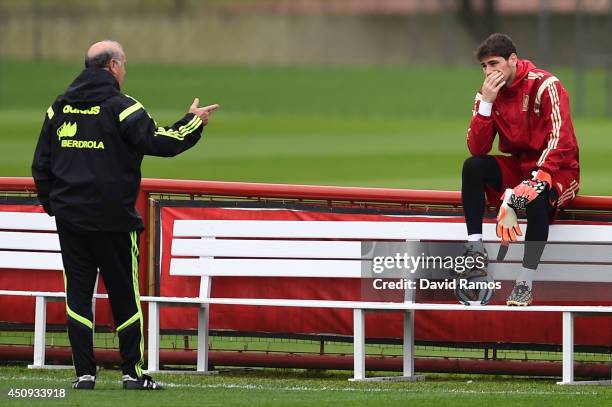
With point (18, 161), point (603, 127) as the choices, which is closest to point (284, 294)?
point (18, 161)

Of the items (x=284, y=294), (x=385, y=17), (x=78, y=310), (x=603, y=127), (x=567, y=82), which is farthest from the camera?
(x=385, y=17)

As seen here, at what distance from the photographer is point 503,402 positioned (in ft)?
19.7

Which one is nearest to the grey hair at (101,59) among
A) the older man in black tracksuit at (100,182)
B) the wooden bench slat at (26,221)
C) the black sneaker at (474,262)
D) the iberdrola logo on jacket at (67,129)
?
the older man in black tracksuit at (100,182)

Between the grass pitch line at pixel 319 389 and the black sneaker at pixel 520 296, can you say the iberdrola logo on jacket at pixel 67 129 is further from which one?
the black sneaker at pixel 520 296

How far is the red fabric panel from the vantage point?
7.09m

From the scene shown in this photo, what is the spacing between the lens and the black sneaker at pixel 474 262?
274 inches

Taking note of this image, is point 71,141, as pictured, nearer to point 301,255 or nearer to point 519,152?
point 301,255

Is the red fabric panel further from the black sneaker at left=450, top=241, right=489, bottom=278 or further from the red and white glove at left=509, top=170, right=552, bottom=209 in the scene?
the red and white glove at left=509, top=170, right=552, bottom=209

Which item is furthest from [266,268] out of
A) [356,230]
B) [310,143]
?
[310,143]

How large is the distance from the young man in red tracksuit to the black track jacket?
146 cm

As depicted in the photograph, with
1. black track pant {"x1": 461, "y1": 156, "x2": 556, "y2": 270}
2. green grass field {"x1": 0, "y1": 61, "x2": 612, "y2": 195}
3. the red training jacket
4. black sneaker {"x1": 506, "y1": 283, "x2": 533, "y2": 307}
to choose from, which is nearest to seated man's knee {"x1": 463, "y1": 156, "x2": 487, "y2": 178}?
black track pant {"x1": 461, "y1": 156, "x2": 556, "y2": 270}

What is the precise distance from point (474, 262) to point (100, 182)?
1.89m

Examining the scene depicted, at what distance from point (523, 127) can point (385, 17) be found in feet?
104

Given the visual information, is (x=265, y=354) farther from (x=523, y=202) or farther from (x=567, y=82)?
(x=567, y=82)
